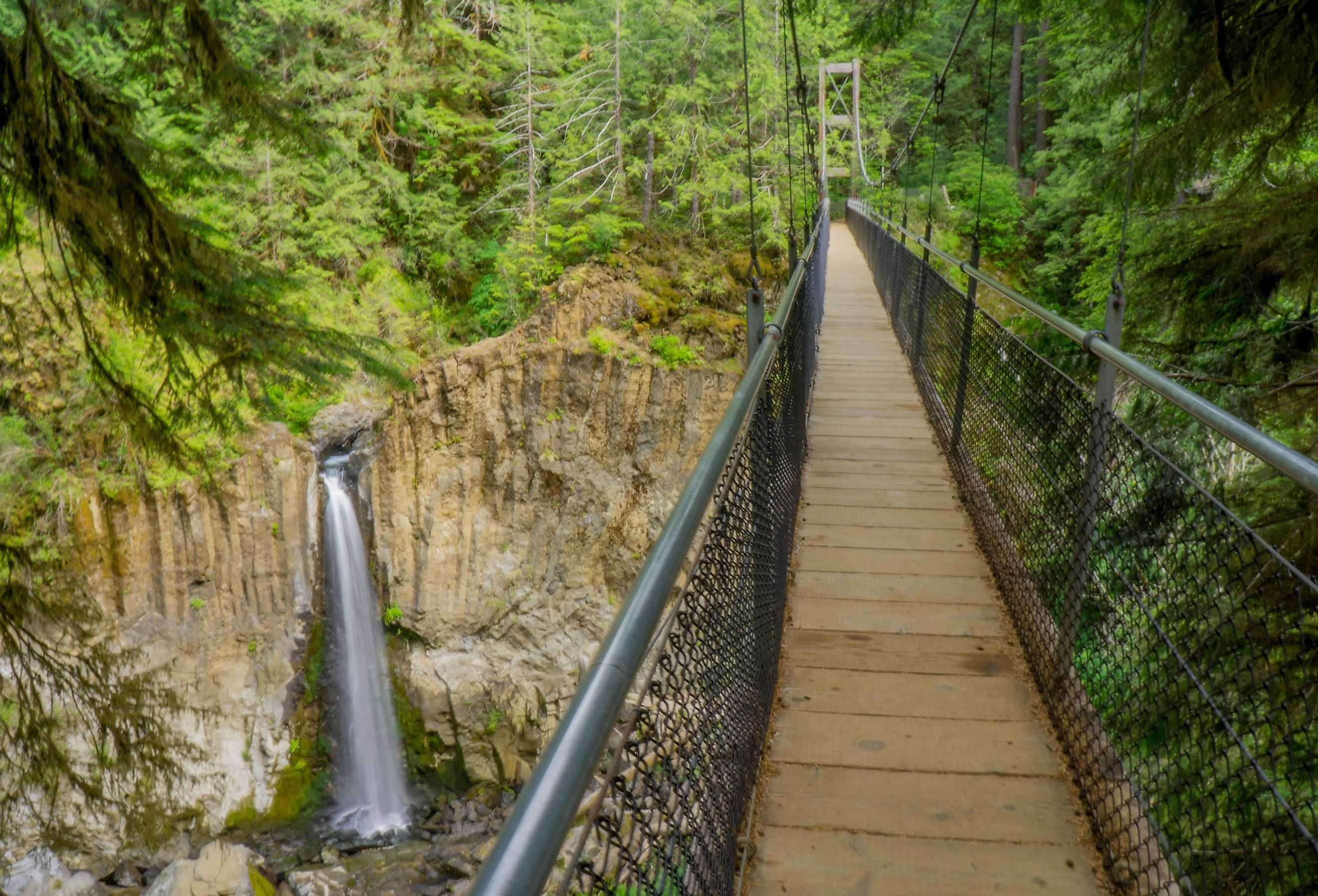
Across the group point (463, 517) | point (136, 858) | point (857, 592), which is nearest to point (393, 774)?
point (136, 858)

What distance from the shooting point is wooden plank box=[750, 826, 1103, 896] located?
1.72m

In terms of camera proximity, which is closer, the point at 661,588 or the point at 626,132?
the point at 661,588

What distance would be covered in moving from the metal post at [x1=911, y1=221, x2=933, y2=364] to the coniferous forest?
72 cm

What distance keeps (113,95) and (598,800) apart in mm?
2892

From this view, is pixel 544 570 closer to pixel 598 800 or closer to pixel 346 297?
pixel 346 297

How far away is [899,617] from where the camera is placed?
287 centimetres

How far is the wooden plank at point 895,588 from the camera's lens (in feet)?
9.78

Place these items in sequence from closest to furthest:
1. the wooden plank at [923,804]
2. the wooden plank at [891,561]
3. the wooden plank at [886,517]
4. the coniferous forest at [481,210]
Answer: the wooden plank at [923,804] < the coniferous forest at [481,210] < the wooden plank at [891,561] < the wooden plank at [886,517]

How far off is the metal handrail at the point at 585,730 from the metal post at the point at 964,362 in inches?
119

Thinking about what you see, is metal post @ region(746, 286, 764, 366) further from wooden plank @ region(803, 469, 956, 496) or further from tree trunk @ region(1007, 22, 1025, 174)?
tree trunk @ region(1007, 22, 1025, 174)

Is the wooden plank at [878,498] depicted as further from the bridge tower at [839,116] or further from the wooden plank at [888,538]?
the bridge tower at [839,116]

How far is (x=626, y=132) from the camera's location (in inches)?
538

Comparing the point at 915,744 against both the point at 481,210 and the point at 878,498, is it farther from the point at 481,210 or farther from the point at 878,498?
the point at 481,210

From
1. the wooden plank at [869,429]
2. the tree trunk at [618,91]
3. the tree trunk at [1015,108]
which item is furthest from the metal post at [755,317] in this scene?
the tree trunk at [1015,108]
